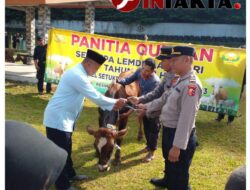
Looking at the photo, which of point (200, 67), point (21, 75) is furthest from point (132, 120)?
point (21, 75)

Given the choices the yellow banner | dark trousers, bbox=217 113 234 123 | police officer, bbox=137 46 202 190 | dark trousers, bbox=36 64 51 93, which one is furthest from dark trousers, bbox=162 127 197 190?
dark trousers, bbox=36 64 51 93

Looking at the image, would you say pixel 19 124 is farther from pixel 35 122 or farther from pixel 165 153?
pixel 35 122

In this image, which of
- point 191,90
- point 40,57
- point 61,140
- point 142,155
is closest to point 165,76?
point 191,90

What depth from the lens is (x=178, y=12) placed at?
3256cm

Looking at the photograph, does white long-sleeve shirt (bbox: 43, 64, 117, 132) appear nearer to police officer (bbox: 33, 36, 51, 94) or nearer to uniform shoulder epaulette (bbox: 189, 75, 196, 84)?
uniform shoulder epaulette (bbox: 189, 75, 196, 84)

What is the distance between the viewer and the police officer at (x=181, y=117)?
3.20 meters

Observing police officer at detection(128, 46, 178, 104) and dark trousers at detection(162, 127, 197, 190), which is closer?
dark trousers at detection(162, 127, 197, 190)

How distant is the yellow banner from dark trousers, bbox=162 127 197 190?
4861 millimetres

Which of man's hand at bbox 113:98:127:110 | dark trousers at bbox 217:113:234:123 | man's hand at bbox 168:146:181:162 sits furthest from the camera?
dark trousers at bbox 217:113:234:123

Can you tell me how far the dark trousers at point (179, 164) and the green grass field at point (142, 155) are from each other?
1192 millimetres

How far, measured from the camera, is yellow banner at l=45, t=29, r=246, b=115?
8.00 m

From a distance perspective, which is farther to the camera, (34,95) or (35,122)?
(34,95)

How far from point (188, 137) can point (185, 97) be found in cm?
43

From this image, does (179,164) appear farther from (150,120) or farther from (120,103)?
(150,120)
